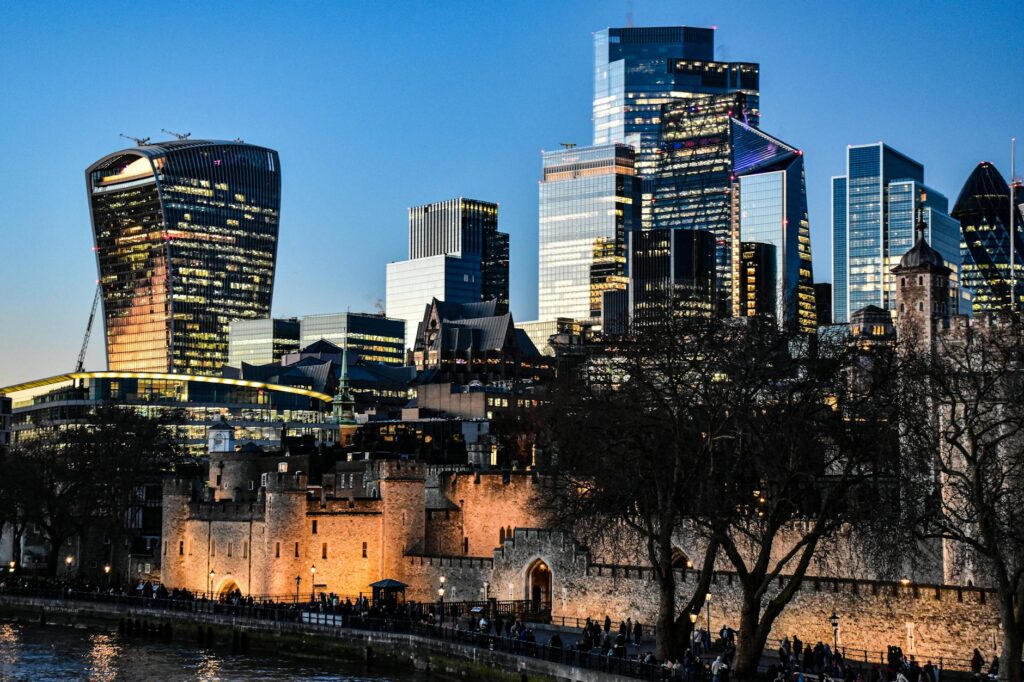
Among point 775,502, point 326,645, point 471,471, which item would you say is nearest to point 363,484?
point 471,471

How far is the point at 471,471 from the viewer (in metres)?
97.8

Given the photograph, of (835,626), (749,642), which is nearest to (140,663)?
(749,642)

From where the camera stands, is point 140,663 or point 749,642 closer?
point 749,642

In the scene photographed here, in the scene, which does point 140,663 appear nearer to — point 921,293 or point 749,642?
point 749,642

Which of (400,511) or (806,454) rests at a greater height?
(806,454)

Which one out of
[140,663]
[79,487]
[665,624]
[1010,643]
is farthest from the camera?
[79,487]

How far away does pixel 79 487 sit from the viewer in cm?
11769

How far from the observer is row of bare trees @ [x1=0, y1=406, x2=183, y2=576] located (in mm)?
116562

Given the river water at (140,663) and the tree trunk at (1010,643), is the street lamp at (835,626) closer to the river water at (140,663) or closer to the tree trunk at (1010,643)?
the tree trunk at (1010,643)

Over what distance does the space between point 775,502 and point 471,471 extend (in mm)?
41980

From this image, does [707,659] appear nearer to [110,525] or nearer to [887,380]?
[887,380]

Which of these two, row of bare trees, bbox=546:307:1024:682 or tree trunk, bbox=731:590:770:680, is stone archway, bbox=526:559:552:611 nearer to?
row of bare trees, bbox=546:307:1024:682

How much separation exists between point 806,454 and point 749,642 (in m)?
Result: 8.42

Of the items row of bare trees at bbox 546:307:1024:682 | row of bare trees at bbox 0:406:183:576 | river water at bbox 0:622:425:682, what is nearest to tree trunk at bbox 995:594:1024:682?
row of bare trees at bbox 546:307:1024:682
